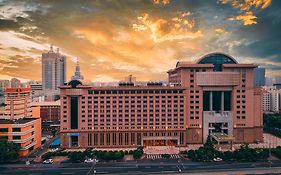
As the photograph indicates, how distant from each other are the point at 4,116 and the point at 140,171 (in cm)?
5453

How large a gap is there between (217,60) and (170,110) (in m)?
25.3

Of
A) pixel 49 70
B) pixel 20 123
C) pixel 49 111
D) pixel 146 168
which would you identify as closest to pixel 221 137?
pixel 146 168

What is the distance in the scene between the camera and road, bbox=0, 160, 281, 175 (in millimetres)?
49188

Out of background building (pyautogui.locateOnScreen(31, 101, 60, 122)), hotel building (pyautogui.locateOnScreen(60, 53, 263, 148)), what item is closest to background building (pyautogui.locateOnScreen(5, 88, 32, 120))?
hotel building (pyautogui.locateOnScreen(60, 53, 263, 148))

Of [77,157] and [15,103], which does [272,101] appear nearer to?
[77,157]

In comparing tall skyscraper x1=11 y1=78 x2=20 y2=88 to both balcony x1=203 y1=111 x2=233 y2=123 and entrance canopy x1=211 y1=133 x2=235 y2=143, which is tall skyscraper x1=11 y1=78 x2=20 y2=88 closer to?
balcony x1=203 y1=111 x2=233 y2=123

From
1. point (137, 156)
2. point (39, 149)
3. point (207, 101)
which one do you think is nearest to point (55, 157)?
point (39, 149)

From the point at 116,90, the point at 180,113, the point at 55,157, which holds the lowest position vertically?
the point at 55,157

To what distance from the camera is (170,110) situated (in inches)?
2913

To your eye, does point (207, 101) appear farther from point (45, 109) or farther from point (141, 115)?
point (45, 109)

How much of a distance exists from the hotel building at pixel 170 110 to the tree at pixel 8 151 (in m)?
14.7

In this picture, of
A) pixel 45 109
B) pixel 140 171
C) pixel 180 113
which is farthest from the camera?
pixel 45 109

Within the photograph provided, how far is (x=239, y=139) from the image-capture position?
7650 centimetres

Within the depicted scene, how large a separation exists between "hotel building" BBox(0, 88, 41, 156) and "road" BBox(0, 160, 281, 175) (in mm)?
10109
